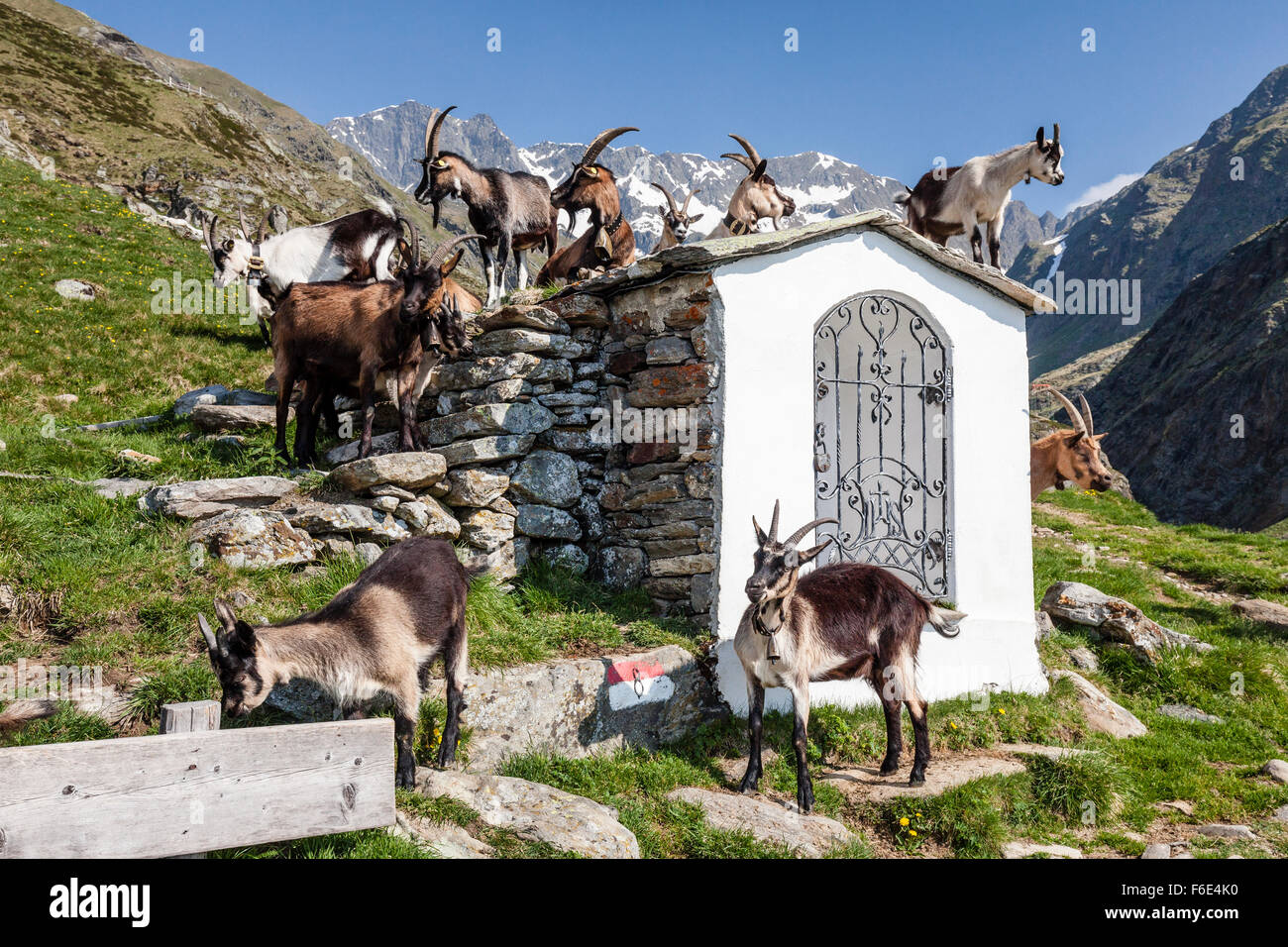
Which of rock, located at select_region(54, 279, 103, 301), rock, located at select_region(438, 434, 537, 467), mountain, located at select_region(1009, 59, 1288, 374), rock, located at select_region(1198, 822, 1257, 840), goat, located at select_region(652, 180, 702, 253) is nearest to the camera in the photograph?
rock, located at select_region(1198, 822, 1257, 840)

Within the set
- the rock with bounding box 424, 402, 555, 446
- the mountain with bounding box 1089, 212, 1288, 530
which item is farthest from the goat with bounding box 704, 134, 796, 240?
the mountain with bounding box 1089, 212, 1288, 530

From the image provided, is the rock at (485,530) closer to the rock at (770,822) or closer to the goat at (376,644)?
the goat at (376,644)

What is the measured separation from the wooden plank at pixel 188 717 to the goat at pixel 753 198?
9.85m

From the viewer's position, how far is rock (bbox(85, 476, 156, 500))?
6.91 m

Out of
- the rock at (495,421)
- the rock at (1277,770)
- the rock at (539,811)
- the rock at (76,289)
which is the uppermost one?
the rock at (76,289)

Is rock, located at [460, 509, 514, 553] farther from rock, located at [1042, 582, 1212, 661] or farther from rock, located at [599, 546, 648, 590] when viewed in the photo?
rock, located at [1042, 582, 1212, 661]

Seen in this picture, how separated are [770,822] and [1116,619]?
5969 mm

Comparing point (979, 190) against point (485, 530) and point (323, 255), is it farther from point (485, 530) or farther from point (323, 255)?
point (323, 255)

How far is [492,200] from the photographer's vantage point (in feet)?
29.7

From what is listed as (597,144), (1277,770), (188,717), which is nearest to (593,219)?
(597,144)

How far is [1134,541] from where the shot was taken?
528 inches

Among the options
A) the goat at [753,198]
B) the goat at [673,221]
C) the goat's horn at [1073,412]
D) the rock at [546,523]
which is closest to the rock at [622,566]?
the rock at [546,523]

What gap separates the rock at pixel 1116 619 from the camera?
876 centimetres

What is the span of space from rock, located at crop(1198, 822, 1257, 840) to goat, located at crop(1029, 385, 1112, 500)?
4.48m
